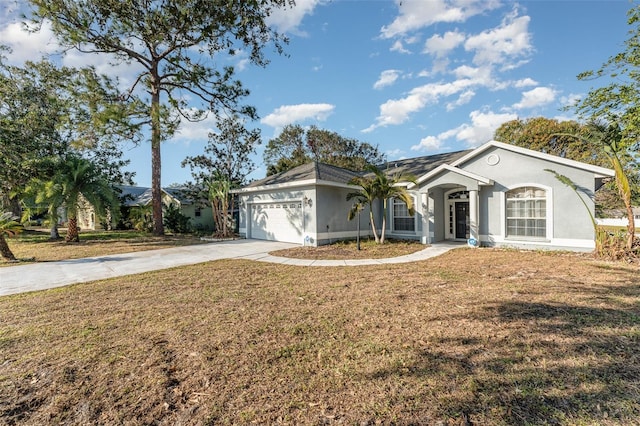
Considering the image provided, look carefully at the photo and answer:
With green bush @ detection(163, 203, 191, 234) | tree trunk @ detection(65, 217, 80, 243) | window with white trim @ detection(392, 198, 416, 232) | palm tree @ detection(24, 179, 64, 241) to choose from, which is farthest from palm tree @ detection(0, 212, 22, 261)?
window with white trim @ detection(392, 198, 416, 232)

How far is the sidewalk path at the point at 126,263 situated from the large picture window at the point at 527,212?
7.78 ft

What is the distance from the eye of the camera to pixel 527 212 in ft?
38.0

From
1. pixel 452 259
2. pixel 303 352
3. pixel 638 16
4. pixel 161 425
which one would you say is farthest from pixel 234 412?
pixel 638 16

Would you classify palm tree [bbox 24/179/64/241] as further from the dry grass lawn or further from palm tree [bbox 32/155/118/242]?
the dry grass lawn

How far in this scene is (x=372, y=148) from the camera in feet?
118

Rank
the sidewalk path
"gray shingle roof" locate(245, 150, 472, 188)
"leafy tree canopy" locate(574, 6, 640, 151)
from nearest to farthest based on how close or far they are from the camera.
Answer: the sidewalk path
"leafy tree canopy" locate(574, 6, 640, 151)
"gray shingle roof" locate(245, 150, 472, 188)

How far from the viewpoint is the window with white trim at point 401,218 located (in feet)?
47.8

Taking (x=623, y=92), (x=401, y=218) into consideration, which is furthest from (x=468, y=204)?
(x=623, y=92)

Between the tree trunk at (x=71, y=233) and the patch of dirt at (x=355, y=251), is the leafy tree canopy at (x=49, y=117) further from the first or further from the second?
the patch of dirt at (x=355, y=251)

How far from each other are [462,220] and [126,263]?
14.5 metres

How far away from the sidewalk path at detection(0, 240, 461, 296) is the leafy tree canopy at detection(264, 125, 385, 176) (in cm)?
2200

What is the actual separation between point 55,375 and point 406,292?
5.59 meters

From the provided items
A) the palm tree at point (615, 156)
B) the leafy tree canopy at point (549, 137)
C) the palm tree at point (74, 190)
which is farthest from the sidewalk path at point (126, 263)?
the leafy tree canopy at point (549, 137)

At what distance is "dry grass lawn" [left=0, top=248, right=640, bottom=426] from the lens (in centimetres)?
253
